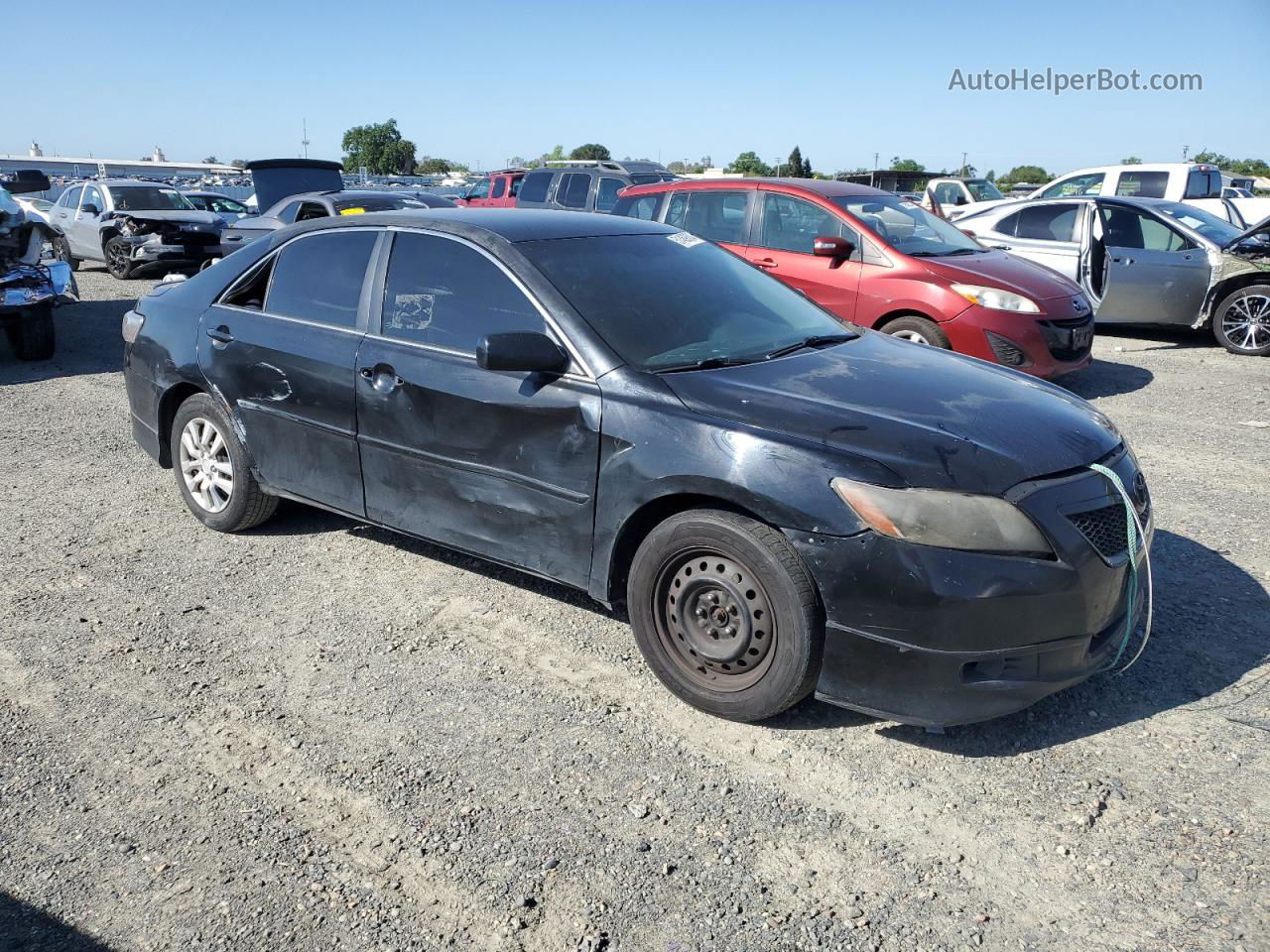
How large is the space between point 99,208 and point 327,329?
16052 mm

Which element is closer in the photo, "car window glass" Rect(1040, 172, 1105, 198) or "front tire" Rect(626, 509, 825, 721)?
"front tire" Rect(626, 509, 825, 721)

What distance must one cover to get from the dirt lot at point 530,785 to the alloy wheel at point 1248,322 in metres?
6.74

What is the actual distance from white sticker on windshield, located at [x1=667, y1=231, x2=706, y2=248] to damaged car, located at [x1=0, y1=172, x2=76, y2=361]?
24.5 feet

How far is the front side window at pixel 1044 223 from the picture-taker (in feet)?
37.0

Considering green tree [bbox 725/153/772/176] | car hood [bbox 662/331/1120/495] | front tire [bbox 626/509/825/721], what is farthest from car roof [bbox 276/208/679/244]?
green tree [bbox 725/153/772/176]

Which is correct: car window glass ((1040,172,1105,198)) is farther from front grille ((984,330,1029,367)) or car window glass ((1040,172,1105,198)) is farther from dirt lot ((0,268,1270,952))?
dirt lot ((0,268,1270,952))

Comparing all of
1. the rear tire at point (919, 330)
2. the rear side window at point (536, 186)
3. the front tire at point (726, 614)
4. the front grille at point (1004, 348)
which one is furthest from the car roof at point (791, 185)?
the rear side window at point (536, 186)

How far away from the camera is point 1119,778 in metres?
3.16

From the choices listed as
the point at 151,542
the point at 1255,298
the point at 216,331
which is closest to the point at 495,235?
the point at 216,331

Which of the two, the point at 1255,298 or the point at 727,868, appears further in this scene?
the point at 1255,298

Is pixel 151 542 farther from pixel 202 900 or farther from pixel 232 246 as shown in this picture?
pixel 232 246

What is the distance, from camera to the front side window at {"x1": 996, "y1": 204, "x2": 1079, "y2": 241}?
37.0 ft

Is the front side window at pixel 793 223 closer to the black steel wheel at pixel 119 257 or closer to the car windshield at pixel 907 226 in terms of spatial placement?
the car windshield at pixel 907 226

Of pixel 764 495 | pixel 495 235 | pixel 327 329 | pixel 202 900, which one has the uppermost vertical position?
pixel 495 235
